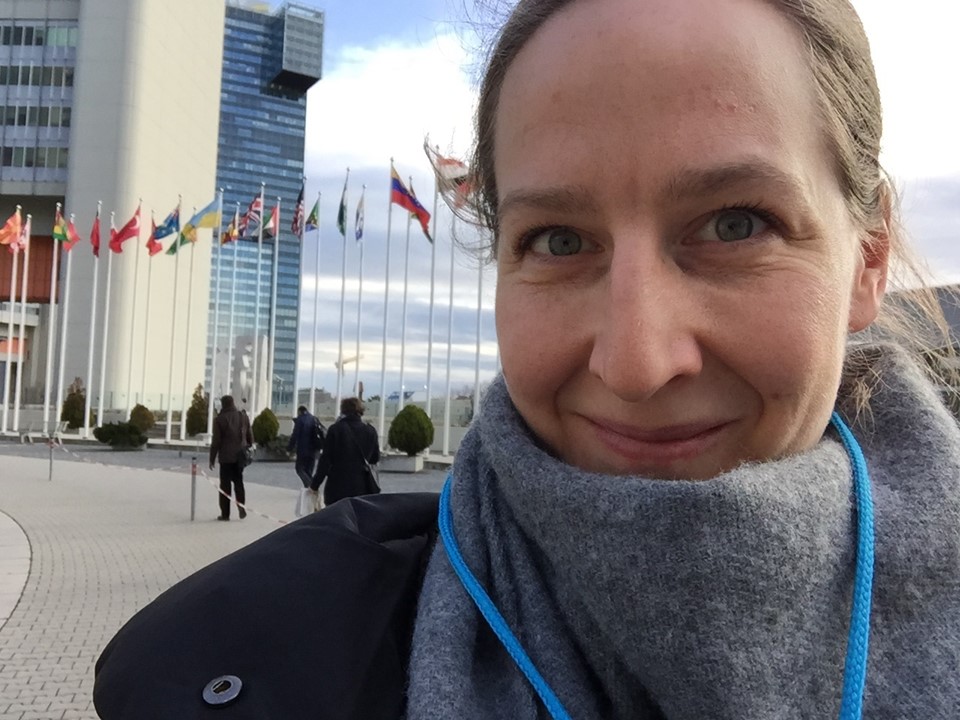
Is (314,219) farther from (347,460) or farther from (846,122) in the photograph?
(846,122)

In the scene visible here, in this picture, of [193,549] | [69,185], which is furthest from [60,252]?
[193,549]

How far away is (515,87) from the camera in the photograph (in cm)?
104

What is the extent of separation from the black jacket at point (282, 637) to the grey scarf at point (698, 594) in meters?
0.05

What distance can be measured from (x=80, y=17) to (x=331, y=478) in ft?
168

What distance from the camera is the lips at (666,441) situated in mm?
905

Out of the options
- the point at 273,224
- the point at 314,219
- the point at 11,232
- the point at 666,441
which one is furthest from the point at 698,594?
the point at 11,232

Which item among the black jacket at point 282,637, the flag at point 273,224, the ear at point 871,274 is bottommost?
the black jacket at point 282,637

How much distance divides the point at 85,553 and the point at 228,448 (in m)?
2.83

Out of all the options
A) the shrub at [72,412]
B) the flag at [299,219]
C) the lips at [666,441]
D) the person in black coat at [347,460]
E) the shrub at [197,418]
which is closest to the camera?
the lips at [666,441]

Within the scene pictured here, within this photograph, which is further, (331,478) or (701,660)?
(331,478)

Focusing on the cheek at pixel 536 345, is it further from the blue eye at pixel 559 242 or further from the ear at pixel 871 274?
the ear at pixel 871 274

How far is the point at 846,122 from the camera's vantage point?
1.00m

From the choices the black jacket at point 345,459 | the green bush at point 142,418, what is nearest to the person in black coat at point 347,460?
the black jacket at point 345,459

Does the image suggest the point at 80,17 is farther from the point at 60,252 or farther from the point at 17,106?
the point at 60,252
